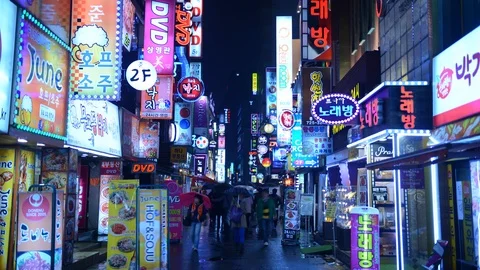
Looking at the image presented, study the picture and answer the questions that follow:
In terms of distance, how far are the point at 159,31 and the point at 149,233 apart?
33.2 ft

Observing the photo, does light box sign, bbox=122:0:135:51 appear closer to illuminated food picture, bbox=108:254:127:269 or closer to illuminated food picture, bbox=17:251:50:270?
illuminated food picture, bbox=108:254:127:269

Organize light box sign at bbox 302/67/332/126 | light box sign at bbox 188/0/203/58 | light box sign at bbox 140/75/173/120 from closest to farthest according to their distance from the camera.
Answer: light box sign at bbox 140/75/173/120 → light box sign at bbox 302/67/332/126 → light box sign at bbox 188/0/203/58

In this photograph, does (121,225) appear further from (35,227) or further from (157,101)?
(157,101)

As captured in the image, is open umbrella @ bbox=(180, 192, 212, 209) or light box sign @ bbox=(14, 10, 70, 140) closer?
light box sign @ bbox=(14, 10, 70, 140)

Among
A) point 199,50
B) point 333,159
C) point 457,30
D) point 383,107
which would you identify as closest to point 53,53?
point 383,107

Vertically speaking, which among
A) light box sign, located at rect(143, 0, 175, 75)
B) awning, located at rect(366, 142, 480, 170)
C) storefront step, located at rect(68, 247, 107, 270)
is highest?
light box sign, located at rect(143, 0, 175, 75)

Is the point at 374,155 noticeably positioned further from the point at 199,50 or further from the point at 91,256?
the point at 199,50

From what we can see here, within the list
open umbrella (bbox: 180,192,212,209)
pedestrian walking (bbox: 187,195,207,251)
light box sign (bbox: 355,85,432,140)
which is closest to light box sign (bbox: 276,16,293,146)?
open umbrella (bbox: 180,192,212,209)

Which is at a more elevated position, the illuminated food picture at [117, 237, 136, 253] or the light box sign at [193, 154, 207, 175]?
the light box sign at [193, 154, 207, 175]

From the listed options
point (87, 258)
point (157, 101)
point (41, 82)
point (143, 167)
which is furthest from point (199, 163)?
point (41, 82)

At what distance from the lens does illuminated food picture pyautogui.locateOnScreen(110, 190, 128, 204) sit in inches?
390

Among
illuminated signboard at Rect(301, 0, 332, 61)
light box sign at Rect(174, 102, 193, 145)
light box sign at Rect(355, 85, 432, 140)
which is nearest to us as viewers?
light box sign at Rect(355, 85, 432, 140)

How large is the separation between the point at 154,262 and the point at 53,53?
15.3ft

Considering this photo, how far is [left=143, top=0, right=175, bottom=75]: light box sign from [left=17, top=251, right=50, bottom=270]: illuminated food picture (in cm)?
1099
